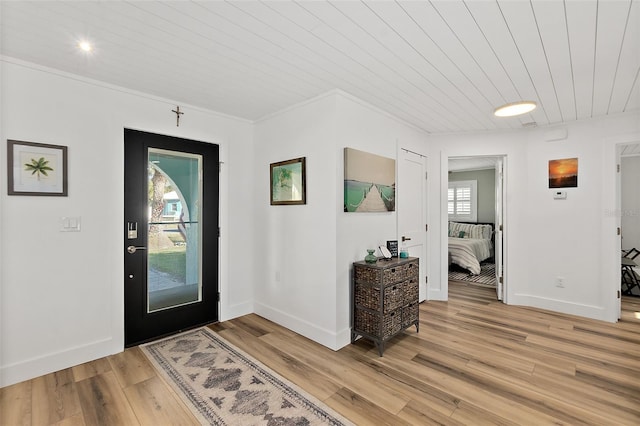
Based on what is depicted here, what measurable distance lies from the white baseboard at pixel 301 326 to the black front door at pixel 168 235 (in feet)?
1.97

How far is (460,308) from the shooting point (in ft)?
13.3

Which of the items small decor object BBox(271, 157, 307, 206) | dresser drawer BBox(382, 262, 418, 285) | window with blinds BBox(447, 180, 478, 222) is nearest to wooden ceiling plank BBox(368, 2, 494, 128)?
small decor object BBox(271, 157, 307, 206)

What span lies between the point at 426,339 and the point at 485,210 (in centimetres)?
605

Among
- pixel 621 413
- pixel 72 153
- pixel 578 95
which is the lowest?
pixel 621 413

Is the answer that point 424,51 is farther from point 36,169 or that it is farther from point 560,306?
point 560,306

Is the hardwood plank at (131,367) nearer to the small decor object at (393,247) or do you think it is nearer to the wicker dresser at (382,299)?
the wicker dresser at (382,299)

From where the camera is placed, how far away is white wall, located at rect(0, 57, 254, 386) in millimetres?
2293

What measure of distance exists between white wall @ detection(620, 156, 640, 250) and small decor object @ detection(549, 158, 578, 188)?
2.13 meters

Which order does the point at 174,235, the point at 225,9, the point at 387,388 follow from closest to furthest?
the point at 225,9, the point at 387,388, the point at 174,235

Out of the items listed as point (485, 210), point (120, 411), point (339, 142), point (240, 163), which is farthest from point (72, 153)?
point (485, 210)

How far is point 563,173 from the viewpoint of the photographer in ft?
12.9

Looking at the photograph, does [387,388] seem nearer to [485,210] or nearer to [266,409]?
[266,409]

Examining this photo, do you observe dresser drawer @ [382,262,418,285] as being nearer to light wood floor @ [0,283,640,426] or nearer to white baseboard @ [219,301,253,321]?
light wood floor @ [0,283,640,426]

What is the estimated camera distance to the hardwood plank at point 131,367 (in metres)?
2.36
